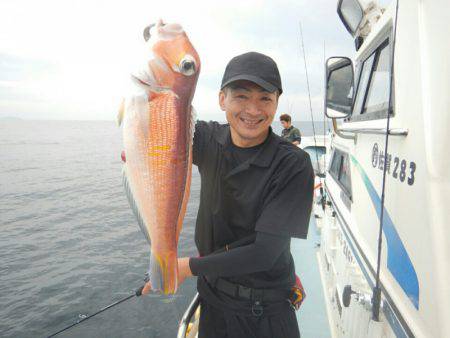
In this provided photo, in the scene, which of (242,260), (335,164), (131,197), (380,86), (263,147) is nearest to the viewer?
(131,197)

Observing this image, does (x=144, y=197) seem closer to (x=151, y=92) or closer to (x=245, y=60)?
(x=151, y=92)

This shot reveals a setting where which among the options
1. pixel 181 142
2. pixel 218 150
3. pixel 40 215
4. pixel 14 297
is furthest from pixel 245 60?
pixel 40 215

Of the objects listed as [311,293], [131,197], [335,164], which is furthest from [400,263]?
[311,293]

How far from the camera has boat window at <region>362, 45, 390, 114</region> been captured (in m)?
2.41

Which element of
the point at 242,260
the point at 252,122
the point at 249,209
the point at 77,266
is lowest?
the point at 77,266

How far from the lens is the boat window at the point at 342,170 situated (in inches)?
129

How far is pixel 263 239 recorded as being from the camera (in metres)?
1.78

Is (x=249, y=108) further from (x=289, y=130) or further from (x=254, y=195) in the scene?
(x=289, y=130)

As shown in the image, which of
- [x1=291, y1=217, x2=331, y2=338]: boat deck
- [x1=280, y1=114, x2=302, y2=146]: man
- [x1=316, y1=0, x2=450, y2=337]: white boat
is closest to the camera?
[x1=316, y1=0, x2=450, y2=337]: white boat

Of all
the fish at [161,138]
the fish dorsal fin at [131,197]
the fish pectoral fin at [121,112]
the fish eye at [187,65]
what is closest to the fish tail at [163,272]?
the fish at [161,138]

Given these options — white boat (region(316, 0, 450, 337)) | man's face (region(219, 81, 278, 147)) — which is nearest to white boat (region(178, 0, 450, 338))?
white boat (region(316, 0, 450, 337))

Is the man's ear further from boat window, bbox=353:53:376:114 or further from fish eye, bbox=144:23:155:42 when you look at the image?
boat window, bbox=353:53:376:114

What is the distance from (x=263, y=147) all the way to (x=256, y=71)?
1.53ft

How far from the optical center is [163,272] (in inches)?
63.2
